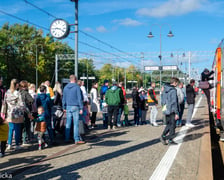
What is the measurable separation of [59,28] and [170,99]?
6596mm

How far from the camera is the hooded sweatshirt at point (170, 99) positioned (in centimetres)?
840

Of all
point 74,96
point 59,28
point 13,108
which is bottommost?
point 13,108

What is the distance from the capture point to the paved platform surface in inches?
214

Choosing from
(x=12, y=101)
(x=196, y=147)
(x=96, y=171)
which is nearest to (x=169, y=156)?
(x=196, y=147)

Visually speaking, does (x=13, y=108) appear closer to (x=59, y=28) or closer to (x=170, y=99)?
(x=170, y=99)

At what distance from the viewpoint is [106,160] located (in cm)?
646

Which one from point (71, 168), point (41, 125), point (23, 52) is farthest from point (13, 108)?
point (23, 52)

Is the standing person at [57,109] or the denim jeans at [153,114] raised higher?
the standing person at [57,109]

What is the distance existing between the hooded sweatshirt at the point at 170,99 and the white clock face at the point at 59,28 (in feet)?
19.6

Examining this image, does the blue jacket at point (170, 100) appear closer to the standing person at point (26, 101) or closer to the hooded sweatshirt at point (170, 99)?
the hooded sweatshirt at point (170, 99)

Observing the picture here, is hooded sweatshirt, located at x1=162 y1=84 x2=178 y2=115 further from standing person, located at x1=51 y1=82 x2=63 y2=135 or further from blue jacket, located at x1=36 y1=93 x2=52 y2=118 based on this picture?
blue jacket, located at x1=36 y1=93 x2=52 y2=118

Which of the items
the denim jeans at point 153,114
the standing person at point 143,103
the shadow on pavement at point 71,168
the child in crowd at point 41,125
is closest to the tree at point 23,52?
the standing person at point 143,103

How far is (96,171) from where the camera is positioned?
5625 millimetres

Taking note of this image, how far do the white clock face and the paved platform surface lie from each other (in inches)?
219
